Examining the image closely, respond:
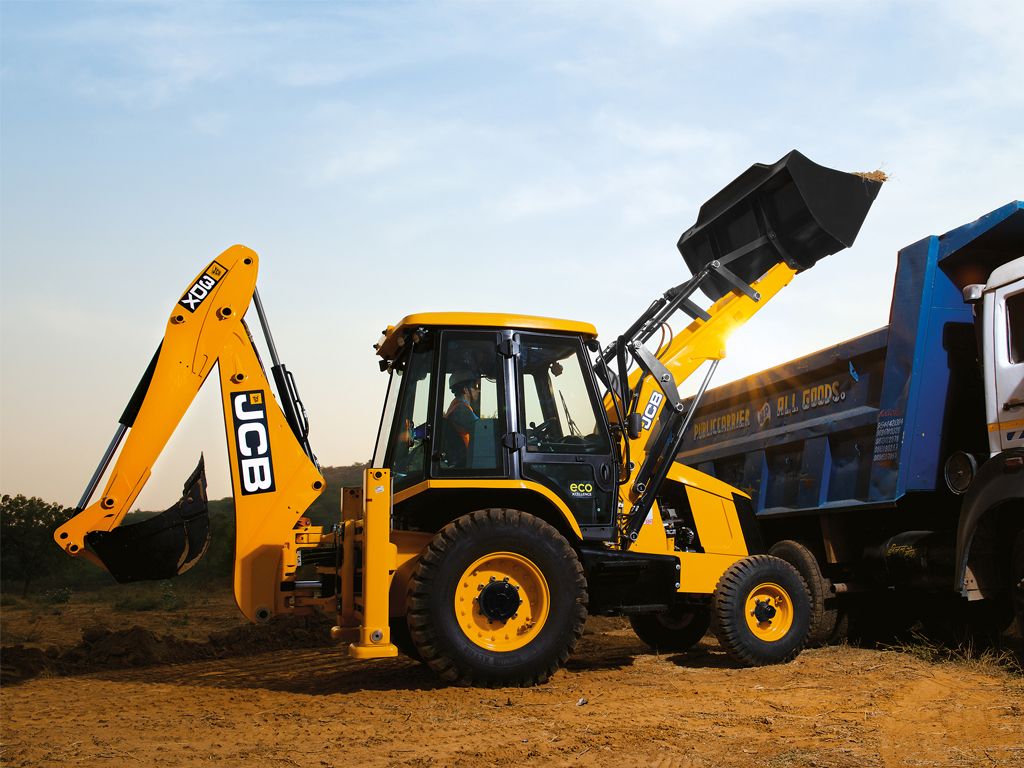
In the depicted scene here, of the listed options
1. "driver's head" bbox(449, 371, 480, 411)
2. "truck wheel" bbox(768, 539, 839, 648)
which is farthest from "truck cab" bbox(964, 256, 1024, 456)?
"driver's head" bbox(449, 371, 480, 411)

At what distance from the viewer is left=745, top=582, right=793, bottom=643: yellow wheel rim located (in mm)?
7621

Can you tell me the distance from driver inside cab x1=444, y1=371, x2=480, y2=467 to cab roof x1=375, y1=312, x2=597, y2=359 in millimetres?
372

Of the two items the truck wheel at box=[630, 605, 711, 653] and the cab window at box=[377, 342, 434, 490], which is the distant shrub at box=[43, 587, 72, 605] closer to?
the truck wheel at box=[630, 605, 711, 653]

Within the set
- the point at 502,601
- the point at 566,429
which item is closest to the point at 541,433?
the point at 566,429

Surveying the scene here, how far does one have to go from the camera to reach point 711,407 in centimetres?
1115

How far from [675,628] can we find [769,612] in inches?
49.4

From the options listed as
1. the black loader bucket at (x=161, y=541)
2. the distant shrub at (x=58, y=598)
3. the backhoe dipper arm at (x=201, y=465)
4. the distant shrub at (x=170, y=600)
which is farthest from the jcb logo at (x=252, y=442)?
the distant shrub at (x=58, y=598)

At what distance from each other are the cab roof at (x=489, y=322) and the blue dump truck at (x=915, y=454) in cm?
266

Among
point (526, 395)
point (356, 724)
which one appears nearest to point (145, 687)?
point (356, 724)

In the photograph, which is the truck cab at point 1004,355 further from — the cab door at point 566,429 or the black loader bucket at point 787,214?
the cab door at point 566,429

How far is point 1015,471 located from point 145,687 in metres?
6.47

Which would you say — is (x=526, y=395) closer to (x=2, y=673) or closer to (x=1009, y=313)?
(x=1009, y=313)

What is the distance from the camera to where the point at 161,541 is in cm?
695

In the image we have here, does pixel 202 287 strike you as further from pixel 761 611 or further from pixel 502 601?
pixel 761 611
